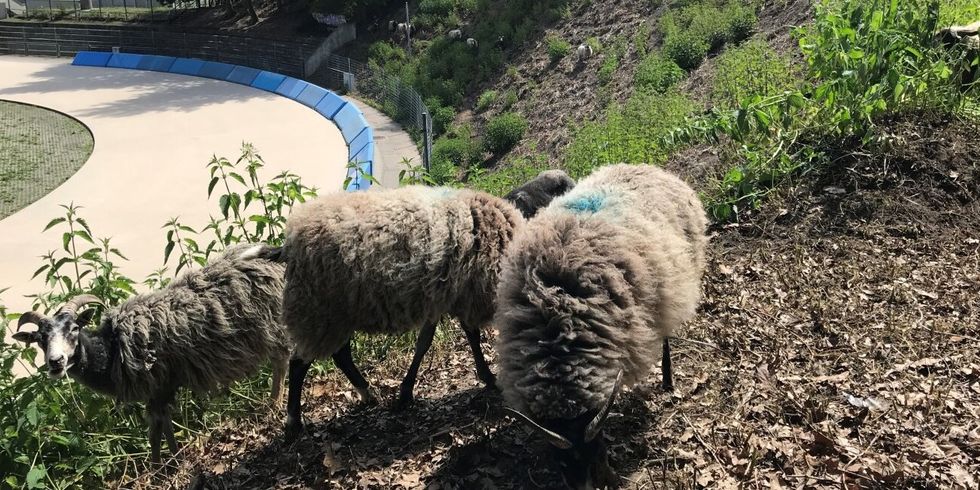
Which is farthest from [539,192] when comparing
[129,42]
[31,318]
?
[129,42]

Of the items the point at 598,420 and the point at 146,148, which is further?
the point at 146,148

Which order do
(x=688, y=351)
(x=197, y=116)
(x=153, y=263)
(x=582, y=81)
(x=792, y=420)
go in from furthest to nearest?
(x=197, y=116), (x=582, y=81), (x=153, y=263), (x=688, y=351), (x=792, y=420)

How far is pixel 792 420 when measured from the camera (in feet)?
13.8

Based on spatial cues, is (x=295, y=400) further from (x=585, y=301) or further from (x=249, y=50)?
(x=249, y=50)

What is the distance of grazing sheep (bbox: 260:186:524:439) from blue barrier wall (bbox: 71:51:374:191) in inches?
397

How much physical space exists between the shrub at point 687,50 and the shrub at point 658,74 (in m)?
0.19

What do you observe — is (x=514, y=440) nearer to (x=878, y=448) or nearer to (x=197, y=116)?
(x=878, y=448)

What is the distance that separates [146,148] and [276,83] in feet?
28.0

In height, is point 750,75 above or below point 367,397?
above

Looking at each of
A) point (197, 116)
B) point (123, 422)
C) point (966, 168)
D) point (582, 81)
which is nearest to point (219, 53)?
point (197, 116)

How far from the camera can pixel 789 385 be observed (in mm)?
4461

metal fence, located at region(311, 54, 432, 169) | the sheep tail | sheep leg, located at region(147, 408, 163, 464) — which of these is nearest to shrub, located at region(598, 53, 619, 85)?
metal fence, located at region(311, 54, 432, 169)

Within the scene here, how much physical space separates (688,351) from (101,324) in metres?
4.37

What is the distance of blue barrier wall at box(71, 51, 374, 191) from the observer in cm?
1984
